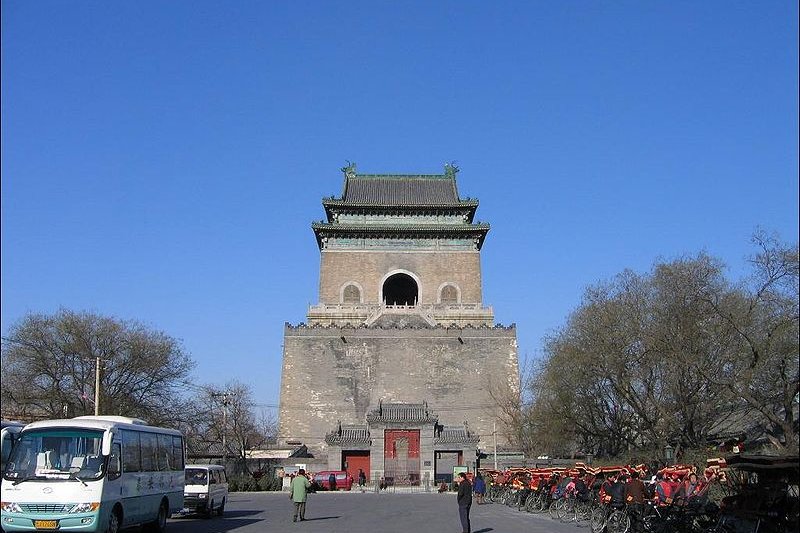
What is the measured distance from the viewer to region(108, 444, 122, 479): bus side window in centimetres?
1440

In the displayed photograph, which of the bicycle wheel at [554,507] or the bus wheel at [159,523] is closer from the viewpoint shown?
the bus wheel at [159,523]

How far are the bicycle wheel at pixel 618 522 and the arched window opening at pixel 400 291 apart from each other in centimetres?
4345

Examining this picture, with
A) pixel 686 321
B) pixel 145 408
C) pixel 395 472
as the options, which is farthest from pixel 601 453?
pixel 145 408

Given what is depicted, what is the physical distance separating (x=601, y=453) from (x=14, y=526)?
1162 inches

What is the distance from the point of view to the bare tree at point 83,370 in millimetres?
37188

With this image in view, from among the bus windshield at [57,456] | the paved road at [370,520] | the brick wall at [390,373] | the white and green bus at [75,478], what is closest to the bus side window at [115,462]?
the white and green bus at [75,478]

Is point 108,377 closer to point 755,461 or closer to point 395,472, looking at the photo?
point 395,472

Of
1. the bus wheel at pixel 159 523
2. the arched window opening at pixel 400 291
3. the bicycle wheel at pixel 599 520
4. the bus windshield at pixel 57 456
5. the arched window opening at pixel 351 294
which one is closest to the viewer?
the bus windshield at pixel 57 456

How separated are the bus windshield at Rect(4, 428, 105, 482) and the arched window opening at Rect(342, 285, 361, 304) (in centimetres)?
4241

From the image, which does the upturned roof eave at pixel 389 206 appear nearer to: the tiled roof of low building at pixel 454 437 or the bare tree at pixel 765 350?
the tiled roof of low building at pixel 454 437

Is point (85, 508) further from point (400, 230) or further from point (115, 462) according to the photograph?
point (400, 230)

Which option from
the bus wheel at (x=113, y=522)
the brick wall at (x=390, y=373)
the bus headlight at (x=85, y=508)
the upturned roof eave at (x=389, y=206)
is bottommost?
the bus wheel at (x=113, y=522)

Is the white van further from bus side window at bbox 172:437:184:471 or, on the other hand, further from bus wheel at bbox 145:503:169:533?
bus wheel at bbox 145:503:169:533

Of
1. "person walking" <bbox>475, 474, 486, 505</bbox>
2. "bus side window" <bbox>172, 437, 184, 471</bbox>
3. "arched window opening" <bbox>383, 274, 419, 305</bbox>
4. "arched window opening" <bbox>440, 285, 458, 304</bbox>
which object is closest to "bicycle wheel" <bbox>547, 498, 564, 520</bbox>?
"person walking" <bbox>475, 474, 486, 505</bbox>
